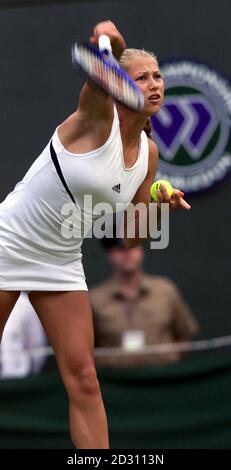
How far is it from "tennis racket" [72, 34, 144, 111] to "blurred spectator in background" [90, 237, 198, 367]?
2.65m

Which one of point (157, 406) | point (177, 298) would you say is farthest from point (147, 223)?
point (177, 298)

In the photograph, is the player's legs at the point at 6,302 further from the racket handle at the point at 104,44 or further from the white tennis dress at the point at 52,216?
the racket handle at the point at 104,44

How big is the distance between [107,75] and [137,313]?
280cm

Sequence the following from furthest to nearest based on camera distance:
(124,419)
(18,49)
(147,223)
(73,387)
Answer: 1. (18,49)
2. (124,419)
3. (147,223)
4. (73,387)

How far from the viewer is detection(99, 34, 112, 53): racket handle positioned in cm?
441

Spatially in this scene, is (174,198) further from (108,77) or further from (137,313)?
(137,313)

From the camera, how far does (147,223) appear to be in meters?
5.02

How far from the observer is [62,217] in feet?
15.5

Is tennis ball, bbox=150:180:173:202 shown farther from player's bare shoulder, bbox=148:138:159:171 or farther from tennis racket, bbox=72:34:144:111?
tennis racket, bbox=72:34:144:111

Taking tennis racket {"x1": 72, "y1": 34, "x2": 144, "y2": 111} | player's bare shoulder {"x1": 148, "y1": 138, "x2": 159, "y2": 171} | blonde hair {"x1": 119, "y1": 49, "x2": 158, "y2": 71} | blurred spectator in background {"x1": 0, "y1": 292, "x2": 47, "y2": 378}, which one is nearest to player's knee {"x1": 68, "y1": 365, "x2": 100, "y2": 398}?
player's bare shoulder {"x1": 148, "y1": 138, "x2": 159, "y2": 171}

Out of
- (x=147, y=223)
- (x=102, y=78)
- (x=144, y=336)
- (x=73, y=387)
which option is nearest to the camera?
(x=102, y=78)

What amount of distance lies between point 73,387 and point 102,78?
134 centimetres

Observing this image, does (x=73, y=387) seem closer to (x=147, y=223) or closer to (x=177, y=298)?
(x=147, y=223)

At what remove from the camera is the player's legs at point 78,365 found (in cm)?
468
